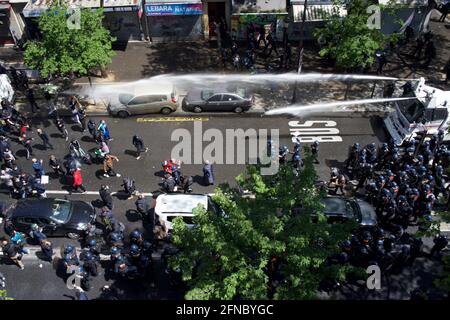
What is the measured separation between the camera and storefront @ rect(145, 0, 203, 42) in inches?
1051

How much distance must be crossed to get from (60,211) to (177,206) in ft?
14.8

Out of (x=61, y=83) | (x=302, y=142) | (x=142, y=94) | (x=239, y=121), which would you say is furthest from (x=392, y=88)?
(x=61, y=83)

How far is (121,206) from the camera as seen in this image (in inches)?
745

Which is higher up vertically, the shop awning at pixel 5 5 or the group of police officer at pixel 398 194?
the shop awning at pixel 5 5

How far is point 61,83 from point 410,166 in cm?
1870

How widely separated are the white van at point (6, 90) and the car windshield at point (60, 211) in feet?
27.9

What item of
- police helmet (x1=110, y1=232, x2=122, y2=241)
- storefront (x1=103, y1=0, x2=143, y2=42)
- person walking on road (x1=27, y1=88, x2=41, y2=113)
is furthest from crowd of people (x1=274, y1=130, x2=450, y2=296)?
storefront (x1=103, y1=0, x2=143, y2=42)

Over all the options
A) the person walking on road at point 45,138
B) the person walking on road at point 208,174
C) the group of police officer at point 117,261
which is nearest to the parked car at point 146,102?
the person walking on road at point 45,138

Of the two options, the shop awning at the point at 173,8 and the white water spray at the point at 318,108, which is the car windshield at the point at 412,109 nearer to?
the white water spray at the point at 318,108

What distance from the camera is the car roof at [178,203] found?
16.8 metres

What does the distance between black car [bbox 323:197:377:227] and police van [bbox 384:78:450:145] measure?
5.10 m

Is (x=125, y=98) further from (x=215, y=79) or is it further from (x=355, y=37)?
(x=355, y=37)

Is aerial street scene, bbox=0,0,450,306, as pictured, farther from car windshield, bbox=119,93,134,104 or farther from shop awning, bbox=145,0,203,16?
car windshield, bbox=119,93,134,104

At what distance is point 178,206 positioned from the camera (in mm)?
17000
